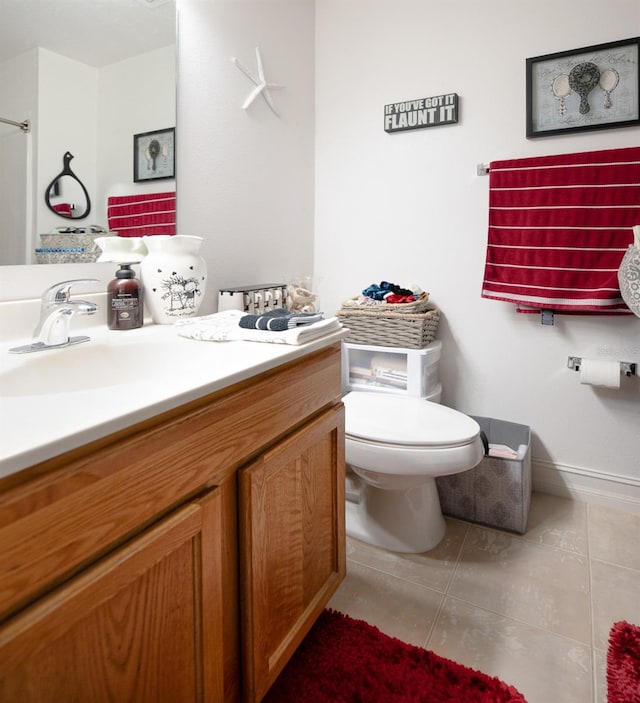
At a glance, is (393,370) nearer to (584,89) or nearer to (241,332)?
(241,332)

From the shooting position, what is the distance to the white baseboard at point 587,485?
190 centimetres

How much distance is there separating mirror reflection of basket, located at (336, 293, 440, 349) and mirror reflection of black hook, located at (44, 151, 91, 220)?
3.58ft

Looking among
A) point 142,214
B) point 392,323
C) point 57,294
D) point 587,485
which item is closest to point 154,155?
point 142,214

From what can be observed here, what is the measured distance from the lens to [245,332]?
110 cm

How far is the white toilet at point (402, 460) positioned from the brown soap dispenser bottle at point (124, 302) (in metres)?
0.74

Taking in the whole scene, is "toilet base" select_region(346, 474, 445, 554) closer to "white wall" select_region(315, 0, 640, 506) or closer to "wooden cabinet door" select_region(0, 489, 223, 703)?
"white wall" select_region(315, 0, 640, 506)

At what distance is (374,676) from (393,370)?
1148 millimetres

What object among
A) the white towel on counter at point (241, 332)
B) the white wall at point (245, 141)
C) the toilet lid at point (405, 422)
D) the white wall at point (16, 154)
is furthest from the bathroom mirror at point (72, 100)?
the toilet lid at point (405, 422)

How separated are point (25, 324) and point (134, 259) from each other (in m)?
0.32

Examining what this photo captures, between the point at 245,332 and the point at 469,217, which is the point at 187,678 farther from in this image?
the point at 469,217

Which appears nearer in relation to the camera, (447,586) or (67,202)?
(67,202)

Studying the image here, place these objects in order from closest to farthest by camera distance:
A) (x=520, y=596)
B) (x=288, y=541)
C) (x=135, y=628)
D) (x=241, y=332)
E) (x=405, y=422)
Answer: (x=135, y=628) → (x=288, y=541) → (x=241, y=332) → (x=520, y=596) → (x=405, y=422)

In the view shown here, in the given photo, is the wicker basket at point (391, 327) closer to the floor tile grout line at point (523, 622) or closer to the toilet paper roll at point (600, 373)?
the toilet paper roll at point (600, 373)

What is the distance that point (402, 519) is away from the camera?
5.46 ft
